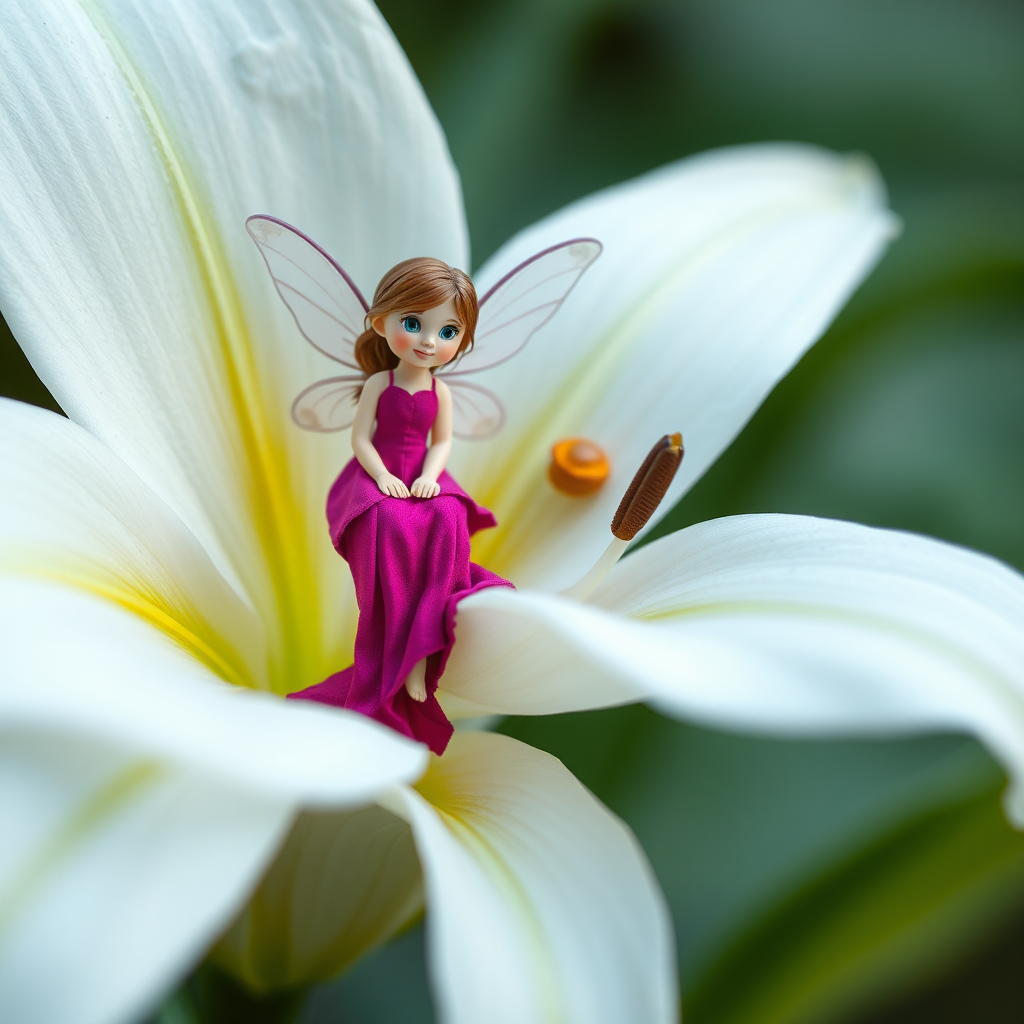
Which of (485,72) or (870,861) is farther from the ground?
(485,72)

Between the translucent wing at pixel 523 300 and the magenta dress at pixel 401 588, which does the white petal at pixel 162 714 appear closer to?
the magenta dress at pixel 401 588

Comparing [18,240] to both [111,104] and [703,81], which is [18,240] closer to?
[111,104]

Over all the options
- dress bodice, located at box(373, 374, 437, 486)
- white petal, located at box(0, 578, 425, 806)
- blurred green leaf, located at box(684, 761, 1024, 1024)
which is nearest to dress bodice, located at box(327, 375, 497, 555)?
dress bodice, located at box(373, 374, 437, 486)

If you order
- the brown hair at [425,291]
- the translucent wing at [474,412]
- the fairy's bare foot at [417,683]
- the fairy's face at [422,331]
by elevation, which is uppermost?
the brown hair at [425,291]

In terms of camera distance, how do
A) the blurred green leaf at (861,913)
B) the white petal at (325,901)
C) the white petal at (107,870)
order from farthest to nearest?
the blurred green leaf at (861,913) < the white petal at (325,901) < the white petal at (107,870)

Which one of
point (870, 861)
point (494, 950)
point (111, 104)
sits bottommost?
point (870, 861)

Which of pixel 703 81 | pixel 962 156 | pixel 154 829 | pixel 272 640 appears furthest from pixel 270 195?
pixel 962 156

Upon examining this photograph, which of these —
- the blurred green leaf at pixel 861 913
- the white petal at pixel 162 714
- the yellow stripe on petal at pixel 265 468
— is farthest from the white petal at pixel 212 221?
the blurred green leaf at pixel 861 913

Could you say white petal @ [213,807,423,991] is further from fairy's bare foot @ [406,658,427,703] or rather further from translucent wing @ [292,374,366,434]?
translucent wing @ [292,374,366,434]
